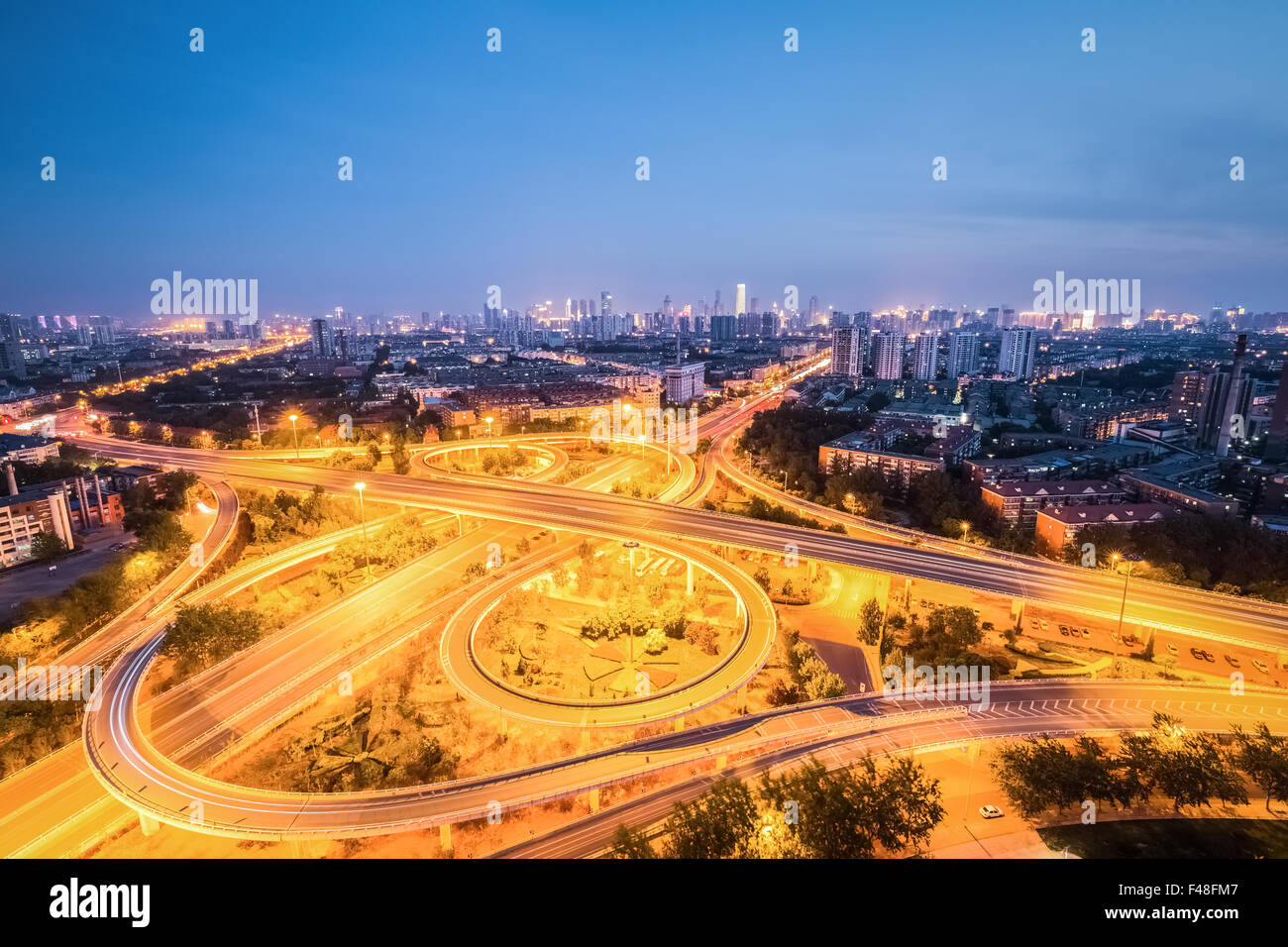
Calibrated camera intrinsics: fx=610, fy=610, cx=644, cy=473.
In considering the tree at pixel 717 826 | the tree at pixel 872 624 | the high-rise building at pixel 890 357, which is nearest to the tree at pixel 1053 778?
the tree at pixel 717 826

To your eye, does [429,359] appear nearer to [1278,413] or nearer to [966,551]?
[966,551]

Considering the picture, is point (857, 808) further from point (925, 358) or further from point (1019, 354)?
point (1019, 354)

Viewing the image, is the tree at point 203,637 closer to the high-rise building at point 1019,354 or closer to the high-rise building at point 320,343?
the high-rise building at point 320,343

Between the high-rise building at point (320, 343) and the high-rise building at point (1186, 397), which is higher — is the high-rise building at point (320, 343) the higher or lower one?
the higher one

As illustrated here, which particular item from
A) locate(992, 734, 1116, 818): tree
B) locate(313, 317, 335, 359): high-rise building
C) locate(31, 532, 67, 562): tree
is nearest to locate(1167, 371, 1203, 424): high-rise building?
locate(992, 734, 1116, 818): tree

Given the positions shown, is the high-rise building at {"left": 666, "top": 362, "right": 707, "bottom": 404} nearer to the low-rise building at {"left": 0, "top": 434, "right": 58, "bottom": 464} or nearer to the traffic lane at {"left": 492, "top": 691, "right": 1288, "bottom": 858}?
the low-rise building at {"left": 0, "top": 434, "right": 58, "bottom": 464}

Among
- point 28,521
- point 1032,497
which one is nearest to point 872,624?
point 1032,497

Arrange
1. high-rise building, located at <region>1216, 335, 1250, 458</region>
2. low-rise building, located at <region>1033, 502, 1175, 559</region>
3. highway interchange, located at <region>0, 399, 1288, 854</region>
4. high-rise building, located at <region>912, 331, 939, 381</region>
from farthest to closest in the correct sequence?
high-rise building, located at <region>912, 331, 939, 381</region> < high-rise building, located at <region>1216, 335, 1250, 458</region> < low-rise building, located at <region>1033, 502, 1175, 559</region> < highway interchange, located at <region>0, 399, 1288, 854</region>
